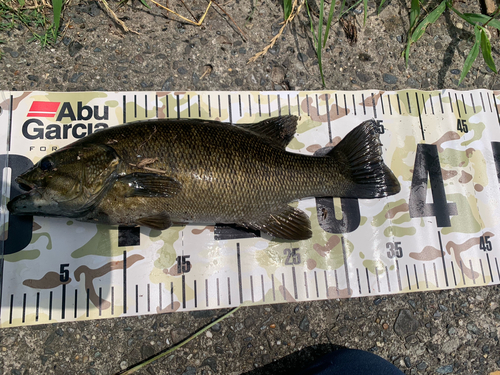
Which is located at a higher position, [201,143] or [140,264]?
[201,143]

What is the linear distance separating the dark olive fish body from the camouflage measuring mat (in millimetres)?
332

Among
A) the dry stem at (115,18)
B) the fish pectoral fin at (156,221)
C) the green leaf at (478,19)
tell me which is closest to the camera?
the fish pectoral fin at (156,221)

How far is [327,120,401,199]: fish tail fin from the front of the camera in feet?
8.65

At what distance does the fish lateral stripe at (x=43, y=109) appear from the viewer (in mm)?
2676

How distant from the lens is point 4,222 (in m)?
2.51

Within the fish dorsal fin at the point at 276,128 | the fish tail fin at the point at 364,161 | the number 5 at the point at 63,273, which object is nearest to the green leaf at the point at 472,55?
the fish tail fin at the point at 364,161

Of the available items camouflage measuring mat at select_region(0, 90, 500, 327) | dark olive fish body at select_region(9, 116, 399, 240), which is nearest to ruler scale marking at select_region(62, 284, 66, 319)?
camouflage measuring mat at select_region(0, 90, 500, 327)

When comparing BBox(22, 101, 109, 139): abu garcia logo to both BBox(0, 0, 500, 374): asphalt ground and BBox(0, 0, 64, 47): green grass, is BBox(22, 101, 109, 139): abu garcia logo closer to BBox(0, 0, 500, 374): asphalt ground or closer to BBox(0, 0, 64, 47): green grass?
BBox(0, 0, 500, 374): asphalt ground

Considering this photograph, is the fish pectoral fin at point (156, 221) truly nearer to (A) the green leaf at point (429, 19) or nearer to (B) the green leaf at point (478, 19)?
(A) the green leaf at point (429, 19)

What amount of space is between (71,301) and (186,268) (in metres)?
0.96

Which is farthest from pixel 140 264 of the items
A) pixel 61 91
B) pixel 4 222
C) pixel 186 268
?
pixel 61 91

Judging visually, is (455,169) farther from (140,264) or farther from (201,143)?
(140,264)

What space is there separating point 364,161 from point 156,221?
1.84 metres

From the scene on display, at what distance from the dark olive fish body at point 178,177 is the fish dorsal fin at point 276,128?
0.24 ft
